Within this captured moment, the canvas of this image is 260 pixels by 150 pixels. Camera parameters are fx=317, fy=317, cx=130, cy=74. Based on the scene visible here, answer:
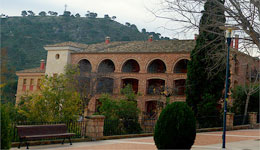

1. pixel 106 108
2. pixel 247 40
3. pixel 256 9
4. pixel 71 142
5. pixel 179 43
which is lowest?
pixel 71 142

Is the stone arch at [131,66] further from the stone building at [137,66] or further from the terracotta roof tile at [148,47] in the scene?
the terracotta roof tile at [148,47]

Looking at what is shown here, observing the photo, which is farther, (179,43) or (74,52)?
(74,52)

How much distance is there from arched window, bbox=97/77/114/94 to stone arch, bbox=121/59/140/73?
233cm

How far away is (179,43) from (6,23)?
2239 inches

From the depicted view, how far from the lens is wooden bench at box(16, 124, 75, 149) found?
10.5 metres

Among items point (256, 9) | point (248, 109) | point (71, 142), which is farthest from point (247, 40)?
point (248, 109)

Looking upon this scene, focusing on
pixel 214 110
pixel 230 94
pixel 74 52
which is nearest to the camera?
pixel 214 110

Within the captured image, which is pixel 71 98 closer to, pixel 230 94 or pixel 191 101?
pixel 191 101

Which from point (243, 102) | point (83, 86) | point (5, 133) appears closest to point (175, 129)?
point (5, 133)

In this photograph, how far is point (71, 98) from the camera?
1653cm

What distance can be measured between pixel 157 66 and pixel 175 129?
3012 centimetres

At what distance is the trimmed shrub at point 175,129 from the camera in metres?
9.04

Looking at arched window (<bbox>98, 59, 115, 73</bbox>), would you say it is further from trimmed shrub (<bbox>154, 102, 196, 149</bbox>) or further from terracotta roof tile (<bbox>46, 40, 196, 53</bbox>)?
trimmed shrub (<bbox>154, 102, 196, 149</bbox>)

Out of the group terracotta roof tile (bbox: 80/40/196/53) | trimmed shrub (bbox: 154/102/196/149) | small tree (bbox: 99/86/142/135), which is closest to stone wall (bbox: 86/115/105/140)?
small tree (bbox: 99/86/142/135)
